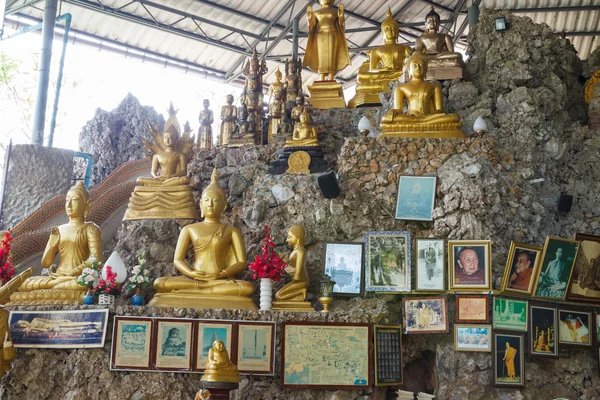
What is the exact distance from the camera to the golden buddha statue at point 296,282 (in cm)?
849

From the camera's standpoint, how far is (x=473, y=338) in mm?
8438

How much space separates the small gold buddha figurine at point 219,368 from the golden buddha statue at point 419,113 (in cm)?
398

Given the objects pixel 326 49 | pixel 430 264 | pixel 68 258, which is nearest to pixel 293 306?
pixel 430 264

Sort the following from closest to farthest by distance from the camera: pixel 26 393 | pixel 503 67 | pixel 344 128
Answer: pixel 26 393, pixel 503 67, pixel 344 128

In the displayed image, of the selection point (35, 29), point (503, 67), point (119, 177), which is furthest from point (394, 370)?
point (35, 29)

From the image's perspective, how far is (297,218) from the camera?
9570mm

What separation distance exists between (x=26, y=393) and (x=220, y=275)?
230 cm

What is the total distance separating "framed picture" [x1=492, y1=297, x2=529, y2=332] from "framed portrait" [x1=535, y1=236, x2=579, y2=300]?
274 millimetres

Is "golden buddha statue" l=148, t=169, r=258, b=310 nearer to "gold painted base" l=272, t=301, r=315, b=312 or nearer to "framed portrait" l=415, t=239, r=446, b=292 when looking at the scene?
"gold painted base" l=272, t=301, r=315, b=312

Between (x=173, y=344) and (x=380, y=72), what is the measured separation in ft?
18.5

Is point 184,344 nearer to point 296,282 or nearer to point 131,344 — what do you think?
point 131,344

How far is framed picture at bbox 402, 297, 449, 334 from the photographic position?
8.53 meters

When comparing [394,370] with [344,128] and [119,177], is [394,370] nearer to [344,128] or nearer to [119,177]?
[344,128]

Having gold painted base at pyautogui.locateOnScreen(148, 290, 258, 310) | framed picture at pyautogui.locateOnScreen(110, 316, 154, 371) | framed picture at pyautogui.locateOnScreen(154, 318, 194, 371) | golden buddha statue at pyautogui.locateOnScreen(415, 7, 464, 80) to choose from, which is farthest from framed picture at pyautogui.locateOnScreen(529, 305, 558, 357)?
framed picture at pyautogui.locateOnScreen(110, 316, 154, 371)
